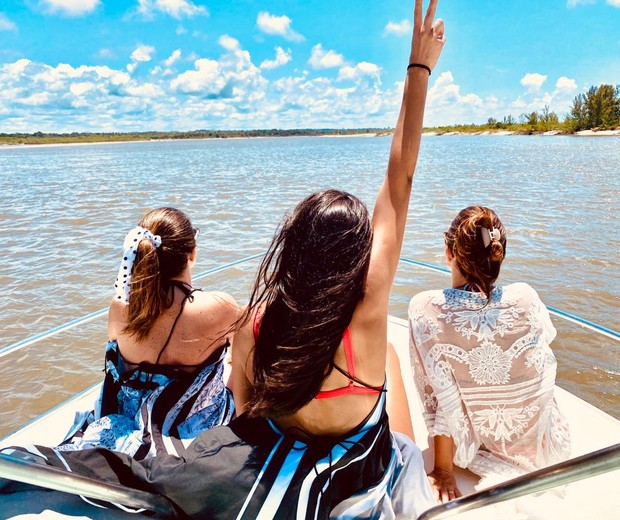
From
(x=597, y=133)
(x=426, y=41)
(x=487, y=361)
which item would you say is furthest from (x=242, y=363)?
(x=597, y=133)

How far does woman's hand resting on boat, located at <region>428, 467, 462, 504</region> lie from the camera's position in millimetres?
1614

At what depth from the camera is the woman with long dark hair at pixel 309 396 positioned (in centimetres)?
105

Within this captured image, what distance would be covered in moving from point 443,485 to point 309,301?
3.54 feet

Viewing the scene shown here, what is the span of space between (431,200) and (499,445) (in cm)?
939

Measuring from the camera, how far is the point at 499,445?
1.59 m

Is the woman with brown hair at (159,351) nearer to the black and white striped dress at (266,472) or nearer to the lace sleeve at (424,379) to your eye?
the black and white striped dress at (266,472)

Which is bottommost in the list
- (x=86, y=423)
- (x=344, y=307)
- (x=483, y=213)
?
(x=86, y=423)

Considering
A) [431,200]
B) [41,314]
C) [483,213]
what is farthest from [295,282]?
[431,200]

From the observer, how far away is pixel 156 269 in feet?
5.29

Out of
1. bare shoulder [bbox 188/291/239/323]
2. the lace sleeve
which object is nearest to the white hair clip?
the lace sleeve

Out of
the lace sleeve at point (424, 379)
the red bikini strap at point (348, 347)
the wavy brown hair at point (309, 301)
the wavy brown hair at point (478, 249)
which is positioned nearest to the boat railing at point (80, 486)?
the wavy brown hair at point (309, 301)

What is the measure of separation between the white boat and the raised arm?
1.58 feet

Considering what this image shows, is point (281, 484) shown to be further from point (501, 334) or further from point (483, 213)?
point (483, 213)

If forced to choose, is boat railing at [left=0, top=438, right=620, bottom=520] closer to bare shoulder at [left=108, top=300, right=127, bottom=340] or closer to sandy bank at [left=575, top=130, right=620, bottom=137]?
bare shoulder at [left=108, top=300, right=127, bottom=340]
